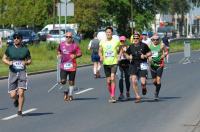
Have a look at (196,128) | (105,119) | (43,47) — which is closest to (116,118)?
(105,119)

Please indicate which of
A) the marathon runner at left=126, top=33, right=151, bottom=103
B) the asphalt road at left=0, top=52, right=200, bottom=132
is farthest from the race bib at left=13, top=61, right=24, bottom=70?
the marathon runner at left=126, top=33, right=151, bottom=103

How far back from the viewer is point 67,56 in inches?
714

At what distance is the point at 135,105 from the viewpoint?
1691 cm

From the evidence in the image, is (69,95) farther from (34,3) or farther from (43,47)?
(34,3)

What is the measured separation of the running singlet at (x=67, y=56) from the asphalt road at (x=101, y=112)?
0.90m

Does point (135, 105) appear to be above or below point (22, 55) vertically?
below

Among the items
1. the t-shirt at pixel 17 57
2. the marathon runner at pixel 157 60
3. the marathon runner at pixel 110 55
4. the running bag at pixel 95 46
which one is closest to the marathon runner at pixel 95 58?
the running bag at pixel 95 46

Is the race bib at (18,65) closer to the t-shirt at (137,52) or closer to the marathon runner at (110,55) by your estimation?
the marathon runner at (110,55)

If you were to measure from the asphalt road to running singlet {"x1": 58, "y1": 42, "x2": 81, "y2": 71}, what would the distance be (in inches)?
35.6

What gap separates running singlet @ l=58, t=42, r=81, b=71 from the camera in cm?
1809

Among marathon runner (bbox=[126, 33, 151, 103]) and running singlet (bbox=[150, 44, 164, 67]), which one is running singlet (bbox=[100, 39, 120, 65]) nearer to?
marathon runner (bbox=[126, 33, 151, 103])

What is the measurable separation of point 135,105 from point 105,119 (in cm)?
296

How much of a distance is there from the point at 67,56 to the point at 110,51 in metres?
1.29

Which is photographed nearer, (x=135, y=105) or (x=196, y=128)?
(x=196, y=128)
